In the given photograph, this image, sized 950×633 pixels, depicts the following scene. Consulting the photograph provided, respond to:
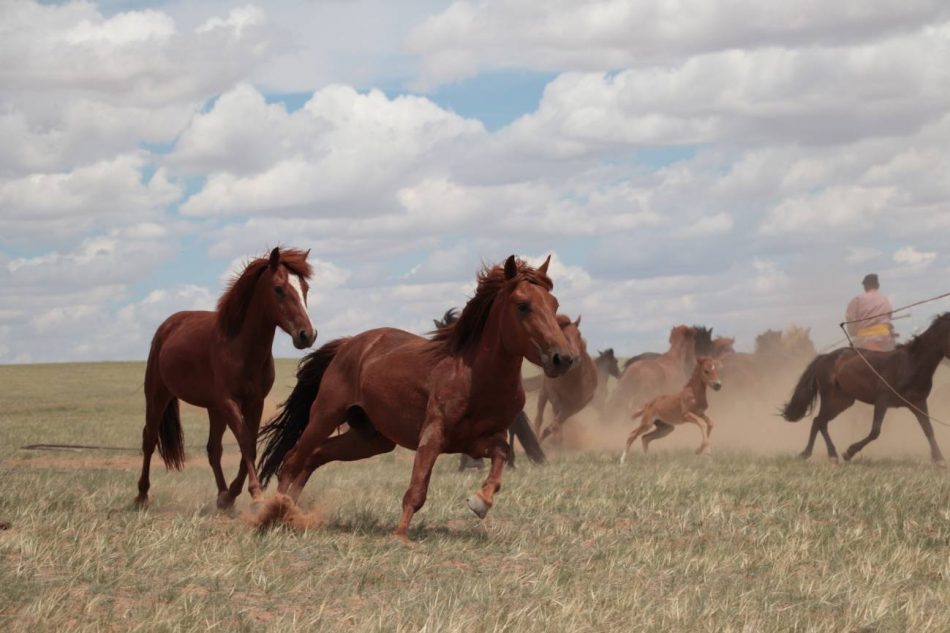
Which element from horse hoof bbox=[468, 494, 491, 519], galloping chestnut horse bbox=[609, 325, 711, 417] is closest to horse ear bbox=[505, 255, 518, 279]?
horse hoof bbox=[468, 494, 491, 519]

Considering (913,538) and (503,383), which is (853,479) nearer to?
(913,538)

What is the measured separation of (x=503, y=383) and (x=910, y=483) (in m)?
6.00

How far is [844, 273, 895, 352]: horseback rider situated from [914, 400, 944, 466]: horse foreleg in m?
1.40

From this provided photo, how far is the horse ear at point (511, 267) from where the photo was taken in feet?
27.0

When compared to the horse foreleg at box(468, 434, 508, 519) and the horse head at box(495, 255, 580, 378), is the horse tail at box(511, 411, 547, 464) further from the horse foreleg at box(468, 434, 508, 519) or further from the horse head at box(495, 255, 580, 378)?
the horse head at box(495, 255, 580, 378)

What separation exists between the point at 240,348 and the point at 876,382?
36.3 feet

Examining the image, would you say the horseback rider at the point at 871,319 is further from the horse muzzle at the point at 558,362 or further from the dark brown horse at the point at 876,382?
the horse muzzle at the point at 558,362

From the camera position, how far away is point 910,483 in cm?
1255

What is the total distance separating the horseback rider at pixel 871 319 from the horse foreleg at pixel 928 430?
4.59 feet

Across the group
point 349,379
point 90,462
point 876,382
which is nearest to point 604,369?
point 876,382

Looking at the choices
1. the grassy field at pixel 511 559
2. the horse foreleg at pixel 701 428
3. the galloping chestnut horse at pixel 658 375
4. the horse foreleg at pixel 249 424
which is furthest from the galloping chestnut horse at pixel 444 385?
the galloping chestnut horse at pixel 658 375

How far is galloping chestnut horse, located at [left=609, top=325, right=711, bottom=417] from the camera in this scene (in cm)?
2420

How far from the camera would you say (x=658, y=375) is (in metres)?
24.5

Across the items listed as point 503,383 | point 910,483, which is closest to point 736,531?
point 503,383
